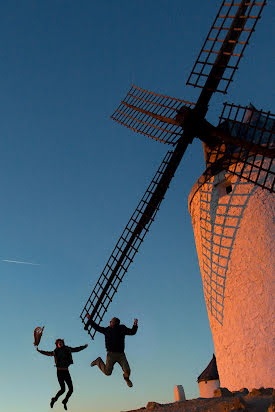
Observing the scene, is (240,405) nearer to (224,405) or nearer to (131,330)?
(224,405)

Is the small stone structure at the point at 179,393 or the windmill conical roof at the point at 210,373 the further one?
the windmill conical roof at the point at 210,373

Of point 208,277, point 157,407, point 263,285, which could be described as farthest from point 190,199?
point 157,407

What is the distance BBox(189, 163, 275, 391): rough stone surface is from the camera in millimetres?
8961

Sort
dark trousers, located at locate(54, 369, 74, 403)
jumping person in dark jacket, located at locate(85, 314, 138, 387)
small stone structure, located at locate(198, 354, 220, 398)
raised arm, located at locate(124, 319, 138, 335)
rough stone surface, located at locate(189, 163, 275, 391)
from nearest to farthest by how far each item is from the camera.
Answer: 1. dark trousers, located at locate(54, 369, 74, 403)
2. jumping person in dark jacket, located at locate(85, 314, 138, 387)
3. raised arm, located at locate(124, 319, 138, 335)
4. rough stone surface, located at locate(189, 163, 275, 391)
5. small stone structure, located at locate(198, 354, 220, 398)

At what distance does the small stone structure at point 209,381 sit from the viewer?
21797 millimetres

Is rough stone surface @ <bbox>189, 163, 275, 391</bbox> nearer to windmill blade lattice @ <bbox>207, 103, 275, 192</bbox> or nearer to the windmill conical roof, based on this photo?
windmill blade lattice @ <bbox>207, 103, 275, 192</bbox>

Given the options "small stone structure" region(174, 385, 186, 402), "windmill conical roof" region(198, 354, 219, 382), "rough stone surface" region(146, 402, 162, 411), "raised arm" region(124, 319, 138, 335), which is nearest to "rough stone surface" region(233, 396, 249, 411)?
"rough stone surface" region(146, 402, 162, 411)

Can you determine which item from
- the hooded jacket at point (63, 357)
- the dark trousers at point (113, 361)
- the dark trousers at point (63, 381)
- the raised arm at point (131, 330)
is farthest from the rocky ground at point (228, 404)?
the hooded jacket at point (63, 357)

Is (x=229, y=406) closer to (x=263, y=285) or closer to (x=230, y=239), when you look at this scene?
(x=263, y=285)

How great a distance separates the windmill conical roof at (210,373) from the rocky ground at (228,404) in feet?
52.4

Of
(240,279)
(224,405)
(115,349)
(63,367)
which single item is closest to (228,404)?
(224,405)

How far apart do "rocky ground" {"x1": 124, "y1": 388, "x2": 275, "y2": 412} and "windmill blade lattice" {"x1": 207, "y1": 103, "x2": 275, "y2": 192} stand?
178 inches

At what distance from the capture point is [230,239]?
9.95 meters

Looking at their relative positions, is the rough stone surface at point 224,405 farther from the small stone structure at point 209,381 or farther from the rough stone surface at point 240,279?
the small stone structure at point 209,381
